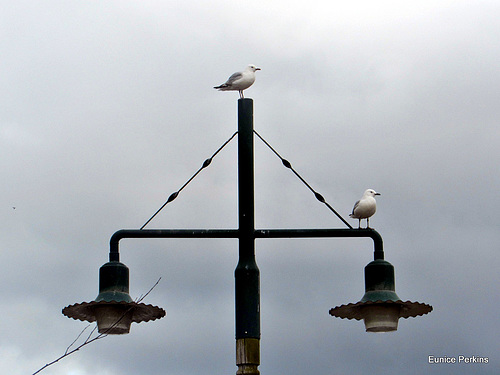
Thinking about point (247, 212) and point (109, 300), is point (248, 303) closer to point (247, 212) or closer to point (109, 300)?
point (247, 212)

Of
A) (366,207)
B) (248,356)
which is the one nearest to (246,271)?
(248,356)

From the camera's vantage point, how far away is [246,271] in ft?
24.0

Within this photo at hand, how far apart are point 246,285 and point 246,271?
0.11 meters

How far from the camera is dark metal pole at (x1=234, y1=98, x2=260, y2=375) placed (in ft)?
23.3

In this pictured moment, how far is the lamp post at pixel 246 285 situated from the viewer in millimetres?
7270

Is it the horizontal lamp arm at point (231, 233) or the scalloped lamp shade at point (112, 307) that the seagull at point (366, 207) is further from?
the scalloped lamp shade at point (112, 307)

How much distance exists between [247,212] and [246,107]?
981 millimetres

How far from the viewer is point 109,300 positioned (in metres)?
7.71

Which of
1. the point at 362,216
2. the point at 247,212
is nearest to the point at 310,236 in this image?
the point at 247,212

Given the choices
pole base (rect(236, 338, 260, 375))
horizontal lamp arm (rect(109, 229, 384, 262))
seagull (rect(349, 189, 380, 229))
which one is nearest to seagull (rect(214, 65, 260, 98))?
seagull (rect(349, 189, 380, 229))

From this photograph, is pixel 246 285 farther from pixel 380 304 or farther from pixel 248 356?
pixel 380 304

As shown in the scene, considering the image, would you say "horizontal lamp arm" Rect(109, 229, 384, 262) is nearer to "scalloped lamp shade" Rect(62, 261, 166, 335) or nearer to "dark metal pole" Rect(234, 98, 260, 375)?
"dark metal pole" Rect(234, 98, 260, 375)

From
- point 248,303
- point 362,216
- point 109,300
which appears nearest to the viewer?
point 248,303

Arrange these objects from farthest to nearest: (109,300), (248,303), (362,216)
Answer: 1. (362,216)
2. (109,300)
3. (248,303)
